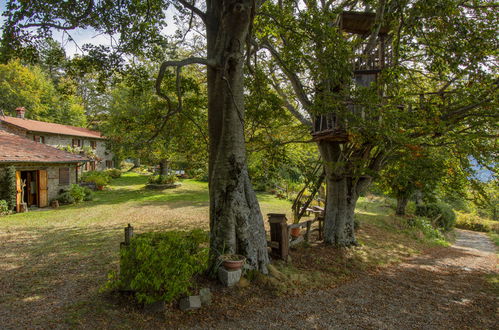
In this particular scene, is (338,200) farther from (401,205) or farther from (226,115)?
(401,205)

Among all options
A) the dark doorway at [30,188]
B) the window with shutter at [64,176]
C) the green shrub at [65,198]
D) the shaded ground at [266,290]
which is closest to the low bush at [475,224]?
the shaded ground at [266,290]

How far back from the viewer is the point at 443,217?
18141 millimetres

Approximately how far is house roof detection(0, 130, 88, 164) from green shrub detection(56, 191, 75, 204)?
2121 mm

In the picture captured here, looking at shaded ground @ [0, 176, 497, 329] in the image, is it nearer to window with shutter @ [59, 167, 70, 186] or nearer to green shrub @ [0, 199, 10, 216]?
green shrub @ [0, 199, 10, 216]

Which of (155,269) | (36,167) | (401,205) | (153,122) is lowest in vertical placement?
(401,205)

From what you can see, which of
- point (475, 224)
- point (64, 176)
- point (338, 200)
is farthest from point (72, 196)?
point (475, 224)

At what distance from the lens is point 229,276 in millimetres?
5828

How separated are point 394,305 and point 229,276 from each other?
3711 millimetres

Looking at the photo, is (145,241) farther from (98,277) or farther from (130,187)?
(130,187)

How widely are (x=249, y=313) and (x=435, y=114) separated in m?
7.14

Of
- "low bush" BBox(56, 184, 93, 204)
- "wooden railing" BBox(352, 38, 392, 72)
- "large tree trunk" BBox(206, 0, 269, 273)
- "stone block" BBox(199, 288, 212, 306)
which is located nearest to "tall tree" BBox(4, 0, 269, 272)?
"large tree trunk" BBox(206, 0, 269, 273)

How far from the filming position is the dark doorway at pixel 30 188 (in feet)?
54.7

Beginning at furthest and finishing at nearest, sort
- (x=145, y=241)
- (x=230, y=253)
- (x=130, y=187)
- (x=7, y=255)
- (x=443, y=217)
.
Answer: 1. (x=130, y=187)
2. (x=443, y=217)
3. (x=7, y=255)
4. (x=230, y=253)
5. (x=145, y=241)

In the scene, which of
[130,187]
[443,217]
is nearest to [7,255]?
[130,187]
